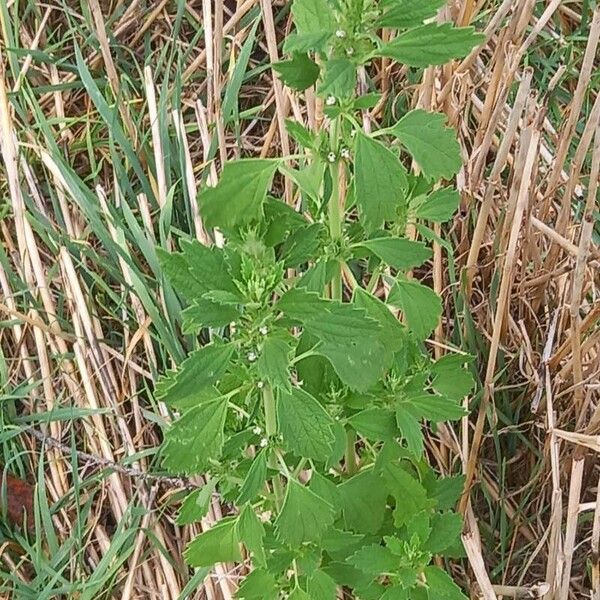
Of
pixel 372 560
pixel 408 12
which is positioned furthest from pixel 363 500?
pixel 408 12

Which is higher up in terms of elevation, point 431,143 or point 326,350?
point 431,143

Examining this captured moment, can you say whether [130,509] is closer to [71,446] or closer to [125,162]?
[71,446]

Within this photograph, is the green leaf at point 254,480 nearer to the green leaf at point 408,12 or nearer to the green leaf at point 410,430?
the green leaf at point 410,430

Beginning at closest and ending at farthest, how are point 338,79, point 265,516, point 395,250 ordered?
point 338,79 < point 395,250 < point 265,516

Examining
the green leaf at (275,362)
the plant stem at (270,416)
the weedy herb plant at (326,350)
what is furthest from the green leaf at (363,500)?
the green leaf at (275,362)

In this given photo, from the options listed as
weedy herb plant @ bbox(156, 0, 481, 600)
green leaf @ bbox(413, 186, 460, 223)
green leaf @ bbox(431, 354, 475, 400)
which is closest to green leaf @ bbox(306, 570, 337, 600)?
weedy herb plant @ bbox(156, 0, 481, 600)

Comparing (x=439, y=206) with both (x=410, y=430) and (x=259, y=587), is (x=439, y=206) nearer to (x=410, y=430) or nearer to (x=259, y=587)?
(x=410, y=430)

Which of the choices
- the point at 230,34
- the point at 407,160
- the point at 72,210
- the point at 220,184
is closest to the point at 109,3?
the point at 230,34
